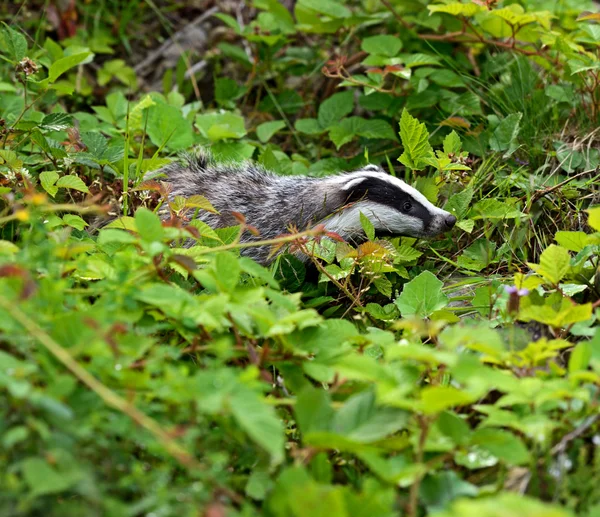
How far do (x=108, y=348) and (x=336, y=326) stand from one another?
0.96 m

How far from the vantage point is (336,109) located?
591cm

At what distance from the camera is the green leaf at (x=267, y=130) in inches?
230

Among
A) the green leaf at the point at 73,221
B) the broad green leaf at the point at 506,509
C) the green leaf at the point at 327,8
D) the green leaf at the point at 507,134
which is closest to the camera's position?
the broad green leaf at the point at 506,509

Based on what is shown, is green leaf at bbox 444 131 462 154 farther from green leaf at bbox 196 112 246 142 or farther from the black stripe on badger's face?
green leaf at bbox 196 112 246 142

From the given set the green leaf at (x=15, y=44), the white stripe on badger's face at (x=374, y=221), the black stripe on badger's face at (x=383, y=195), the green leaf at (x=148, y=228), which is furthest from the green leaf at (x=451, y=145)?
the green leaf at (x=15, y=44)

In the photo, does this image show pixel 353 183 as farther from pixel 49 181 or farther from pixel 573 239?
pixel 49 181

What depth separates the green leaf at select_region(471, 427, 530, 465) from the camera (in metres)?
2.38

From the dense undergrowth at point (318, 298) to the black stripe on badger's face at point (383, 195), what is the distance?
0.64 ft

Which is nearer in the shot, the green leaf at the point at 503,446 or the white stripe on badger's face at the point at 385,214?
the green leaf at the point at 503,446

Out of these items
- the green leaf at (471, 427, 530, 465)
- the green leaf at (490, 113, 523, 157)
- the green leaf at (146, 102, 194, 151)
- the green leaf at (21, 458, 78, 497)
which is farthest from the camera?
the green leaf at (146, 102, 194, 151)

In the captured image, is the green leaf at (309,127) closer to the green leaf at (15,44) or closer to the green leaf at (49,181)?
the green leaf at (15,44)

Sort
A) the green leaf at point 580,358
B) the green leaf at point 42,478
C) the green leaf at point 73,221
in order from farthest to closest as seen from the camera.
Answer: the green leaf at point 73,221
the green leaf at point 580,358
the green leaf at point 42,478

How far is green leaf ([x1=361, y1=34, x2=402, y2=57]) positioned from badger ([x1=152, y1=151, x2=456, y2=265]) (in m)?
1.04

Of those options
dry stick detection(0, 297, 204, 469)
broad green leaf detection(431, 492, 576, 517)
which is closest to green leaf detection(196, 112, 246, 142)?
dry stick detection(0, 297, 204, 469)
